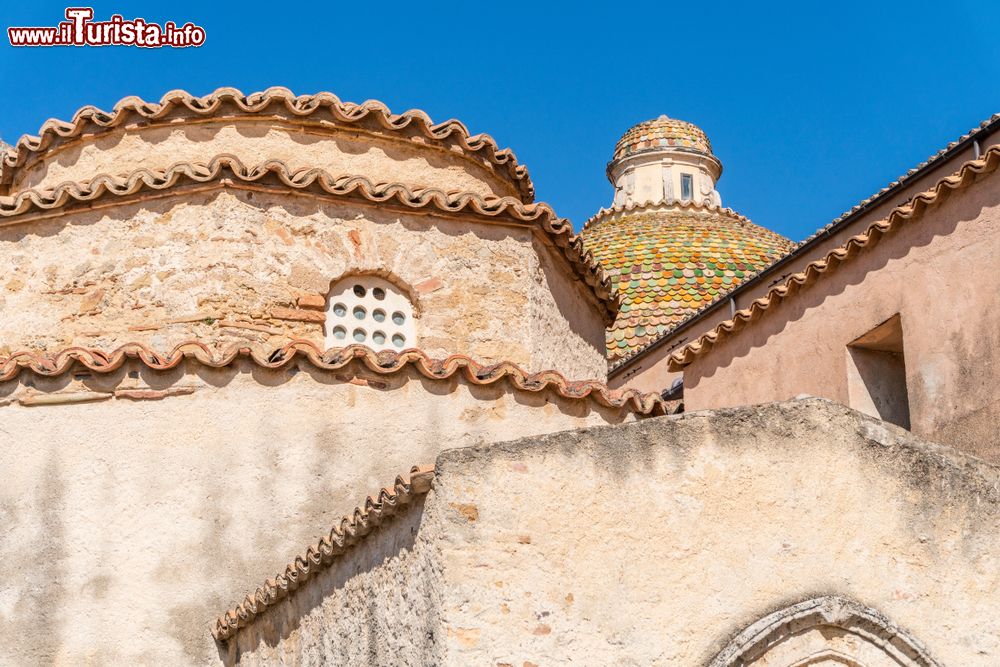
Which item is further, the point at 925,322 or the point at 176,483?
the point at 925,322

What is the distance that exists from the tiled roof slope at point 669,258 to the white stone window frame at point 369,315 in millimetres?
10568

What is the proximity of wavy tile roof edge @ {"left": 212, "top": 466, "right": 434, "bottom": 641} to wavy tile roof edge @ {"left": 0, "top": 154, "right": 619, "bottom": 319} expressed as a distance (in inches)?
135

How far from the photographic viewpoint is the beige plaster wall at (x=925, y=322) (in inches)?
426

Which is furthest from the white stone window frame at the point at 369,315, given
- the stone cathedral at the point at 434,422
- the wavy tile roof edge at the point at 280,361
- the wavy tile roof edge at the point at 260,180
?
the wavy tile roof edge at the point at 280,361

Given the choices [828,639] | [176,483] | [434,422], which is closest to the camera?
[828,639]

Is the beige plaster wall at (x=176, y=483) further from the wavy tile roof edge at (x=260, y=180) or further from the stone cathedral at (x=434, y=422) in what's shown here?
the wavy tile roof edge at (x=260, y=180)

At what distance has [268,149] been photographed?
11938 millimetres

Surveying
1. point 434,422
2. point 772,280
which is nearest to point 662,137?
point 772,280

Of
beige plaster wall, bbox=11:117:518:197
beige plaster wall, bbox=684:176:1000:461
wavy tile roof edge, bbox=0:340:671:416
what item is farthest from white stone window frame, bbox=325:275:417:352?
beige plaster wall, bbox=684:176:1000:461

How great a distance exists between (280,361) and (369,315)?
1.73 m

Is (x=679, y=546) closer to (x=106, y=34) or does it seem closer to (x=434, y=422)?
(x=434, y=422)

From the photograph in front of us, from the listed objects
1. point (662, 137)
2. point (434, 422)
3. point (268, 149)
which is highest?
point (662, 137)

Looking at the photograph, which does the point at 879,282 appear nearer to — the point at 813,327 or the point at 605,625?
the point at 813,327

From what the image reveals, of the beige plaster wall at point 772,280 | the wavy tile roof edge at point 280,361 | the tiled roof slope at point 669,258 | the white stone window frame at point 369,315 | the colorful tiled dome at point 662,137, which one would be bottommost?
the wavy tile roof edge at point 280,361
